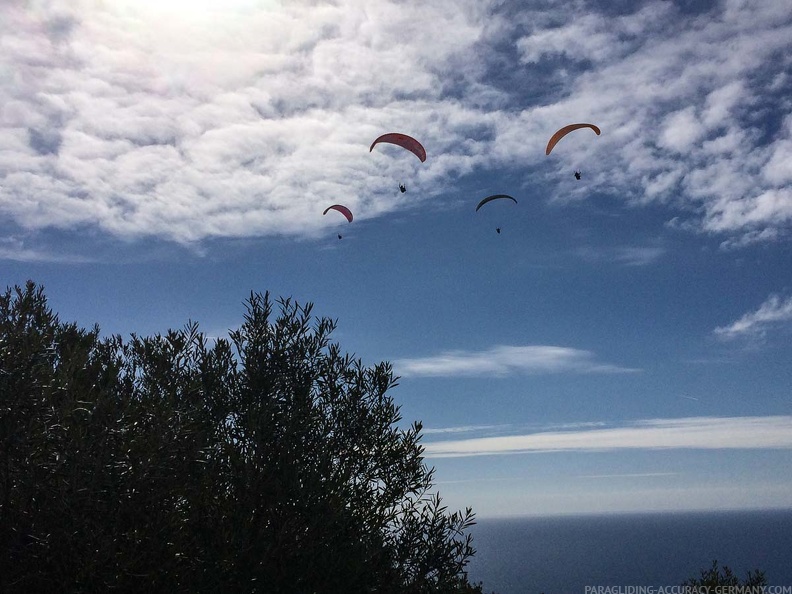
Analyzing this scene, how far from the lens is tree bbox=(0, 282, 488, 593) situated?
11594 millimetres

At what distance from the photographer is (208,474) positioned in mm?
13875

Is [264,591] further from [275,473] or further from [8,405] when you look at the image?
[8,405]

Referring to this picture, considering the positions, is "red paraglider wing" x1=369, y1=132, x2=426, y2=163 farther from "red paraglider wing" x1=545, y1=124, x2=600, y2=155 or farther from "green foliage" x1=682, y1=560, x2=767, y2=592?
"green foliage" x1=682, y1=560, x2=767, y2=592

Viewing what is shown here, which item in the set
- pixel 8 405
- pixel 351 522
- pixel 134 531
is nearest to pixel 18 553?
pixel 134 531

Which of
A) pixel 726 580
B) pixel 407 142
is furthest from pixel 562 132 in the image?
pixel 726 580

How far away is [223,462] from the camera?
47.3 feet

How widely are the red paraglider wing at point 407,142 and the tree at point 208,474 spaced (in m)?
14.6

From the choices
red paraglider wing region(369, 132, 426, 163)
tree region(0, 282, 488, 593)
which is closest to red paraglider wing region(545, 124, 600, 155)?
red paraglider wing region(369, 132, 426, 163)

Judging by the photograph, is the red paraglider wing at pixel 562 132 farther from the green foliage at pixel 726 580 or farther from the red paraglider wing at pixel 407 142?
the green foliage at pixel 726 580

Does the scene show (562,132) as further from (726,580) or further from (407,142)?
(726,580)

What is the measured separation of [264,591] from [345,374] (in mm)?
6116

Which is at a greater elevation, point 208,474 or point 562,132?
point 562,132

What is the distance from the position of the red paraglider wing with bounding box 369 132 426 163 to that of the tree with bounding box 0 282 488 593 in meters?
14.6

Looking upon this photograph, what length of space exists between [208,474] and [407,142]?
2062 cm
